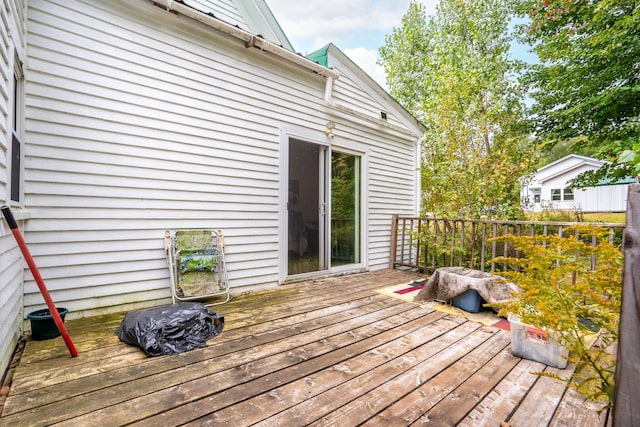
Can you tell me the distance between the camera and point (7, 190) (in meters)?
1.94

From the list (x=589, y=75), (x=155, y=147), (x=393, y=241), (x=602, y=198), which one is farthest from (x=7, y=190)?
(x=602, y=198)

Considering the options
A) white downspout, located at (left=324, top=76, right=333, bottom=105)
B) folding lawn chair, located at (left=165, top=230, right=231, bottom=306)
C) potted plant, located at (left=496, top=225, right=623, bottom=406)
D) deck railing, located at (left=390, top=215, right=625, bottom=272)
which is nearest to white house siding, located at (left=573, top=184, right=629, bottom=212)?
deck railing, located at (left=390, top=215, right=625, bottom=272)

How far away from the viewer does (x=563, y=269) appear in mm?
1273

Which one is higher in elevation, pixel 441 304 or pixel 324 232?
pixel 324 232

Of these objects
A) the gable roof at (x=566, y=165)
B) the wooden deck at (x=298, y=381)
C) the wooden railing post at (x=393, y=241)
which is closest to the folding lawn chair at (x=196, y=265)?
the wooden deck at (x=298, y=381)

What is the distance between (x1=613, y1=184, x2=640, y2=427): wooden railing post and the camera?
0.70m

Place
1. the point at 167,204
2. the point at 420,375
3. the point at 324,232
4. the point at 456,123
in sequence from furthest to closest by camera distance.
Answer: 1. the point at 456,123
2. the point at 324,232
3. the point at 167,204
4. the point at 420,375

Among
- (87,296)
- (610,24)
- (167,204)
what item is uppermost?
(610,24)

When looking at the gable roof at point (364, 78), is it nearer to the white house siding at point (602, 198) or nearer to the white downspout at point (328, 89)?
the white downspout at point (328, 89)

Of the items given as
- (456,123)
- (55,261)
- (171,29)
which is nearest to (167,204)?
(55,261)

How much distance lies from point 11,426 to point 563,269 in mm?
2465

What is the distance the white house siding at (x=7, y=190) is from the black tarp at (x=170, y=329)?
63cm

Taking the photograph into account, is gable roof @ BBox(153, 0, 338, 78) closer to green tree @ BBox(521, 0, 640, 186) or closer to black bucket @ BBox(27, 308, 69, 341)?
black bucket @ BBox(27, 308, 69, 341)

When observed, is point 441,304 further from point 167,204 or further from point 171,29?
point 171,29
